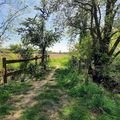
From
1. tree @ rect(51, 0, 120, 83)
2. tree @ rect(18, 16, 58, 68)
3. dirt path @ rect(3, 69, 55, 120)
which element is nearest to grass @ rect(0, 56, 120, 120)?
dirt path @ rect(3, 69, 55, 120)

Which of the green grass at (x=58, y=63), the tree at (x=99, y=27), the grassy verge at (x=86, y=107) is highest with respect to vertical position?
the tree at (x=99, y=27)

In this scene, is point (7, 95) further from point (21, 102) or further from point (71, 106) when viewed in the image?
point (71, 106)

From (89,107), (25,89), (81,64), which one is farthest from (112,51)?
(89,107)

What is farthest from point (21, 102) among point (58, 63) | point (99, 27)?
point (58, 63)

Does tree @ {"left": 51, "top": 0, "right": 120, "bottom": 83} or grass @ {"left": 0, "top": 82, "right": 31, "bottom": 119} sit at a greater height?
tree @ {"left": 51, "top": 0, "right": 120, "bottom": 83}

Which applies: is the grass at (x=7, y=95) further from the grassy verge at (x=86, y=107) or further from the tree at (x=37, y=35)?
the tree at (x=37, y=35)

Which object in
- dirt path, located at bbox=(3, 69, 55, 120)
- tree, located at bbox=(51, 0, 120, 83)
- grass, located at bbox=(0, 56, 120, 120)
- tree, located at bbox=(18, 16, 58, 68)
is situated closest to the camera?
dirt path, located at bbox=(3, 69, 55, 120)

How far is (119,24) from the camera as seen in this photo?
57.3 ft

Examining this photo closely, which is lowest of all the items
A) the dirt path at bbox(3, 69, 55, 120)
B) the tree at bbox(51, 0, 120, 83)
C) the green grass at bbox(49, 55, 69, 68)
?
the green grass at bbox(49, 55, 69, 68)

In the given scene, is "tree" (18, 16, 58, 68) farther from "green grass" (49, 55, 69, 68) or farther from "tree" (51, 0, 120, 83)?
"tree" (51, 0, 120, 83)

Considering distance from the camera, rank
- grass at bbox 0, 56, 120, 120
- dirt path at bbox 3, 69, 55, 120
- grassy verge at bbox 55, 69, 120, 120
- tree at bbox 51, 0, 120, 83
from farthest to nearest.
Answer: tree at bbox 51, 0, 120, 83, grassy verge at bbox 55, 69, 120, 120, grass at bbox 0, 56, 120, 120, dirt path at bbox 3, 69, 55, 120

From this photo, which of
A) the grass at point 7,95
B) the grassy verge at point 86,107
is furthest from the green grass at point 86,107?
the grass at point 7,95

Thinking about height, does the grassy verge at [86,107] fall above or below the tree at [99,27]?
below

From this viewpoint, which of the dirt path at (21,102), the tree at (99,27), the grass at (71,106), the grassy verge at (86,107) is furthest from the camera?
the tree at (99,27)
